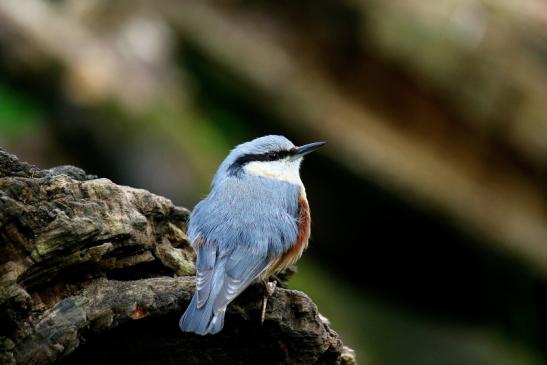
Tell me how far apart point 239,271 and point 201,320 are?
1.64 feet

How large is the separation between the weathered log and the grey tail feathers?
Answer: 146 millimetres

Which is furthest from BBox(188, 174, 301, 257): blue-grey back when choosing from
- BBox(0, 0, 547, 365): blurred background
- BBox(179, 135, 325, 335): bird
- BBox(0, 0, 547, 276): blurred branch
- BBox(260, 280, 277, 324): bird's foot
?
BBox(0, 0, 547, 276): blurred branch

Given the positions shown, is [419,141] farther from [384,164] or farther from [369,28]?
[369,28]

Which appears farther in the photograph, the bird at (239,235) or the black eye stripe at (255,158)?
the black eye stripe at (255,158)

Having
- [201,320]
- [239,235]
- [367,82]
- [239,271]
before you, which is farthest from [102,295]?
[367,82]

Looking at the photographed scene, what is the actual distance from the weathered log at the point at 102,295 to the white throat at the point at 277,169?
80cm

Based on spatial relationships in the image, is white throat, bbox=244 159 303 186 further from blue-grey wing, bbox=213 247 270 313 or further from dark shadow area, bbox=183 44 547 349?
dark shadow area, bbox=183 44 547 349

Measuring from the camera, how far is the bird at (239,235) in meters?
3.39

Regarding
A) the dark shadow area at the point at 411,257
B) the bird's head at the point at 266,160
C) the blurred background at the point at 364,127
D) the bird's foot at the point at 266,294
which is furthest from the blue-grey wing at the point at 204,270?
the dark shadow area at the point at 411,257

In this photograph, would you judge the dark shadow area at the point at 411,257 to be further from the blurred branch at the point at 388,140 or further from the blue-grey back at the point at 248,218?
the blue-grey back at the point at 248,218

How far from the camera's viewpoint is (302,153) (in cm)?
486

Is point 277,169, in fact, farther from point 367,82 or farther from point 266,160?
point 367,82

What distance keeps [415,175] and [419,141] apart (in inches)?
15.8

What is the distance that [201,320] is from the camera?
323cm
